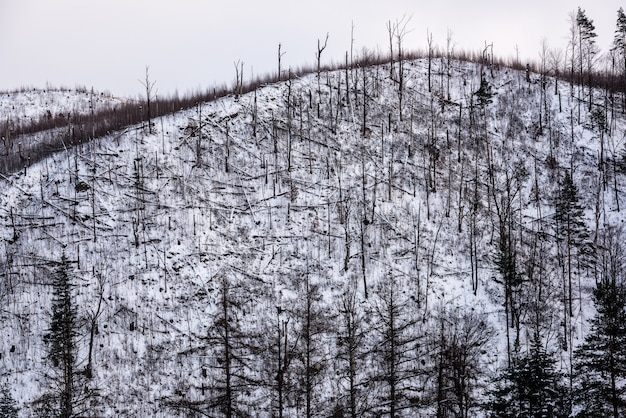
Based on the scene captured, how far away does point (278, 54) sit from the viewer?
60438mm

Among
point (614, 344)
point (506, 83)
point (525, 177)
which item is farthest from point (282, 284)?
point (506, 83)

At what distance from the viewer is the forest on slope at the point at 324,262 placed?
93.8ft

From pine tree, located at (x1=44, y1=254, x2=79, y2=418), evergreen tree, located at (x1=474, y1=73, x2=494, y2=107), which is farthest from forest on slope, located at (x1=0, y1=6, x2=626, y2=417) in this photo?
evergreen tree, located at (x1=474, y1=73, x2=494, y2=107)

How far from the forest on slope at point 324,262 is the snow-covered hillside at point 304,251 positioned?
181 millimetres

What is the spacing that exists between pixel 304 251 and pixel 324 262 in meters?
1.91

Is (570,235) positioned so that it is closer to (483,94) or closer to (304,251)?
(483,94)

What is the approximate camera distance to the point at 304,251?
40.5 m

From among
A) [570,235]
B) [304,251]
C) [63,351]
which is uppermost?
[570,235]

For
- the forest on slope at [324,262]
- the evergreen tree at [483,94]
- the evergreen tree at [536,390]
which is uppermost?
the evergreen tree at [483,94]

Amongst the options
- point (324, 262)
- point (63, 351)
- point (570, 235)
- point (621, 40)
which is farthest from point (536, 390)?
point (621, 40)

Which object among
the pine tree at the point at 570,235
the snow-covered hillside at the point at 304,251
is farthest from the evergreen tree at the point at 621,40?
the pine tree at the point at 570,235

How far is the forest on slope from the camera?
28.6 meters

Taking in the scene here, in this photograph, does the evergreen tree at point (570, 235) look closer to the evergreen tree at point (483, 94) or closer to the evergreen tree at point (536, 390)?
the evergreen tree at point (483, 94)

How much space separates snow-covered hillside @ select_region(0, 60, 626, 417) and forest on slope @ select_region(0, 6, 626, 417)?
18cm
